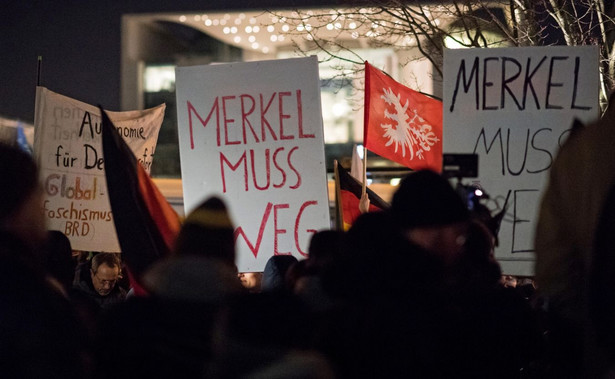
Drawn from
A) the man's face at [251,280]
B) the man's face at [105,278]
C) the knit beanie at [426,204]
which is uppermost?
the knit beanie at [426,204]

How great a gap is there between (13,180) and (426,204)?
142 cm

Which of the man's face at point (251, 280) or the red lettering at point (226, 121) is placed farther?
the man's face at point (251, 280)

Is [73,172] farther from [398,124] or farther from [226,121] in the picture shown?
[398,124]

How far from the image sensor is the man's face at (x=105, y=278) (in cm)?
662

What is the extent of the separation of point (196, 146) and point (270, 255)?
38.2 inches

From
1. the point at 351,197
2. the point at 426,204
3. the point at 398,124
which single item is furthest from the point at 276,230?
the point at 426,204

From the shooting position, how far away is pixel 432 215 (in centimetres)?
315

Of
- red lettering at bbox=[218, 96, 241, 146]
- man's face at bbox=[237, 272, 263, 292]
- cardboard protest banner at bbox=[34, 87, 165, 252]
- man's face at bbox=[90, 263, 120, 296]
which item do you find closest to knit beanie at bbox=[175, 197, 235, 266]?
red lettering at bbox=[218, 96, 241, 146]

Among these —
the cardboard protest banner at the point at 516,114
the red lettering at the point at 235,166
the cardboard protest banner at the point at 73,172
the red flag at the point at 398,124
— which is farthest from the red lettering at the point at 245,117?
the cardboard protest banner at the point at 516,114

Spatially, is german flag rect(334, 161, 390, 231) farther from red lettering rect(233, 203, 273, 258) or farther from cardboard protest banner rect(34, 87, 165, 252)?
cardboard protest banner rect(34, 87, 165, 252)

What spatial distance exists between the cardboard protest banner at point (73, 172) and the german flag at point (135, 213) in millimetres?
2593

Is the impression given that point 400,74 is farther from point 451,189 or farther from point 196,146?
point 451,189

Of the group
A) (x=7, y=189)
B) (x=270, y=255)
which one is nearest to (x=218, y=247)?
(x=7, y=189)

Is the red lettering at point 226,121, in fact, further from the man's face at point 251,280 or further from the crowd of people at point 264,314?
the crowd of people at point 264,314
